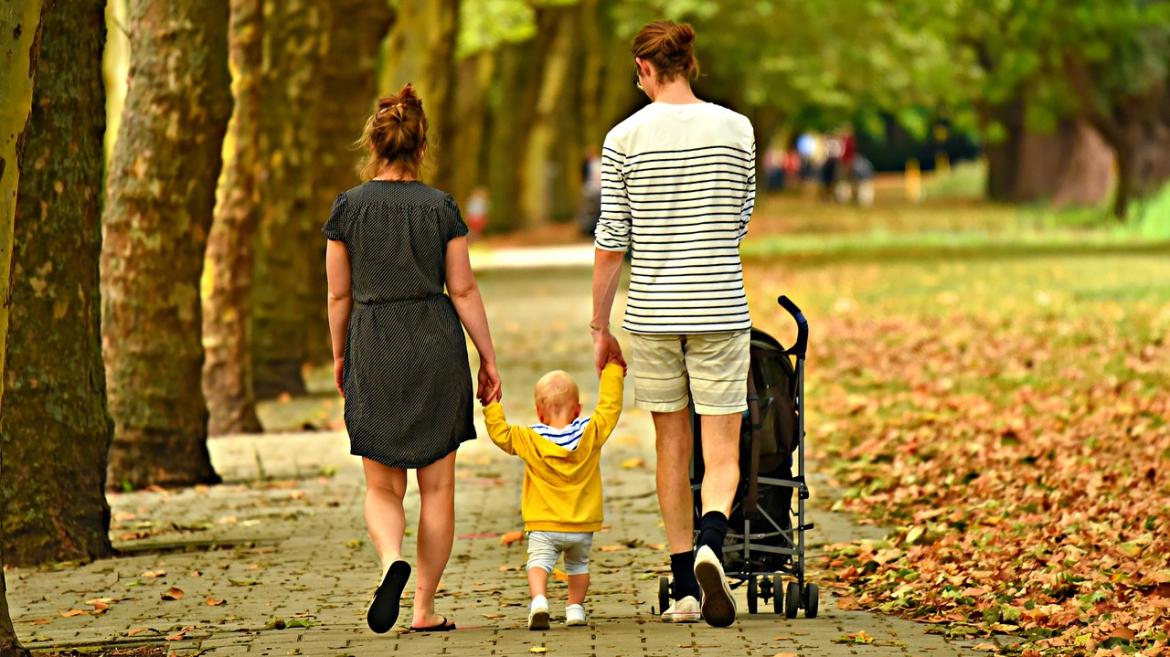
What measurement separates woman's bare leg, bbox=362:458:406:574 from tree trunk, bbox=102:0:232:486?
523cm

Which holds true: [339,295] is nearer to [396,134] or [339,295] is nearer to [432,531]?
[396,134]

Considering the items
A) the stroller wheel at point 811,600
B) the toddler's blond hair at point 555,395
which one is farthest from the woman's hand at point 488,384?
the stroller wheel at point 811,600

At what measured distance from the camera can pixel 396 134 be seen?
7.54 meters

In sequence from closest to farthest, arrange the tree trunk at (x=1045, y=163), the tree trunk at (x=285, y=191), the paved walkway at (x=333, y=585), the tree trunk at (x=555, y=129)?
the paved walkway at (x=333, y=585) → the tree trunk at (x=285, y=191) → the tree trunk at (x=555, y=129) → the tree trunk at (x=1045, y=163)

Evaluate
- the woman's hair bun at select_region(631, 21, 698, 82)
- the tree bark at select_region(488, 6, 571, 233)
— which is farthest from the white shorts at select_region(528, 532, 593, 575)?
the tree bark at select_region(488, 6, 571, 233)

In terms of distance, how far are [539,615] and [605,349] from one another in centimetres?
94

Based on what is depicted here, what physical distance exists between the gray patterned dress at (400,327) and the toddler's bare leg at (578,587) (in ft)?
2.15

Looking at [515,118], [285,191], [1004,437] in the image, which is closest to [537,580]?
[1004,437]

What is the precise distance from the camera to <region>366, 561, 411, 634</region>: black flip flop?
23.6ft

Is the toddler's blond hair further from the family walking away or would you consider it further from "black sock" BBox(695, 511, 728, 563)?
"black sock" BBox(695, 511, 728, 563)

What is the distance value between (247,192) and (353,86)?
473 cm

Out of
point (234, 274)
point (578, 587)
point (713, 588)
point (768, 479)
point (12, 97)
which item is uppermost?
point (12, 97)

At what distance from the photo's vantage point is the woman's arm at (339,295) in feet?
25.1

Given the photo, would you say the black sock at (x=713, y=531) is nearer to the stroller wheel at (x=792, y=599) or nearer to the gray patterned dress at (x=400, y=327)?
the stroller wheel at (x=792, y=599)
